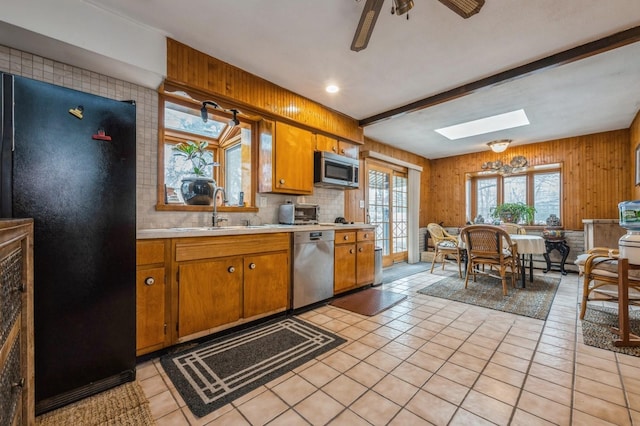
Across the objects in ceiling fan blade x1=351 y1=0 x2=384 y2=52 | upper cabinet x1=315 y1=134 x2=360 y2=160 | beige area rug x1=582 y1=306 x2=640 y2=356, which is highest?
ceiling fan blade x1=351 y1=0 x2=384 y2=52

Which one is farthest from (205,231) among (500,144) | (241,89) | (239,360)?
(500,144)

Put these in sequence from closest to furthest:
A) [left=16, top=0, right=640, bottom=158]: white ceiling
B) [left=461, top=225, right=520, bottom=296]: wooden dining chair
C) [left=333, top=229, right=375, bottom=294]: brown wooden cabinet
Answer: [left=16, top=0, right=640, bottom=158]: white ceiling
[left=333, top=229, right=375, bottom=294]: brown wooden cabinet
[left=461, top=225, right=520, bottom=296]: wooden dining chair

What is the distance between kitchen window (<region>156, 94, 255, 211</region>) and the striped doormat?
1.27 meters

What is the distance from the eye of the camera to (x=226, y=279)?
2275 millimetres

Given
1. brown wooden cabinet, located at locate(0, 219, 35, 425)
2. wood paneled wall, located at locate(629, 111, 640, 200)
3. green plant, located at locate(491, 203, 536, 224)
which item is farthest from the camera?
green plant, located at locate(491, 203, 536, 224)

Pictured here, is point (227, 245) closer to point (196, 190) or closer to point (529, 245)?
point (196, 190)

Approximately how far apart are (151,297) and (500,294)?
3.87 metres

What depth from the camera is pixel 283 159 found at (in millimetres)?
3174

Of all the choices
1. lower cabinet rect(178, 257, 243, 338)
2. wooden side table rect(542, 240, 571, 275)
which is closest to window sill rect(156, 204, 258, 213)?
lower cabinet rect(178, 257, 243, 338)

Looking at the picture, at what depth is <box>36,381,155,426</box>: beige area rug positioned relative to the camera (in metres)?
1.36

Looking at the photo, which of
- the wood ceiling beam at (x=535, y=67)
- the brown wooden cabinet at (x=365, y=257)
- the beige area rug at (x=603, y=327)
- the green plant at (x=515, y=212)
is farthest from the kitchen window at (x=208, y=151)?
the green plant at (x=515, y=212)

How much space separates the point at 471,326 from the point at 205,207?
9.10 ft

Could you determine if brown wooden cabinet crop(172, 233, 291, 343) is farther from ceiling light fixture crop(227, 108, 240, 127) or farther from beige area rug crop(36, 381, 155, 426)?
ceiling light fixture crop(227, 108, 240, 127)

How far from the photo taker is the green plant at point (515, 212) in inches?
208
